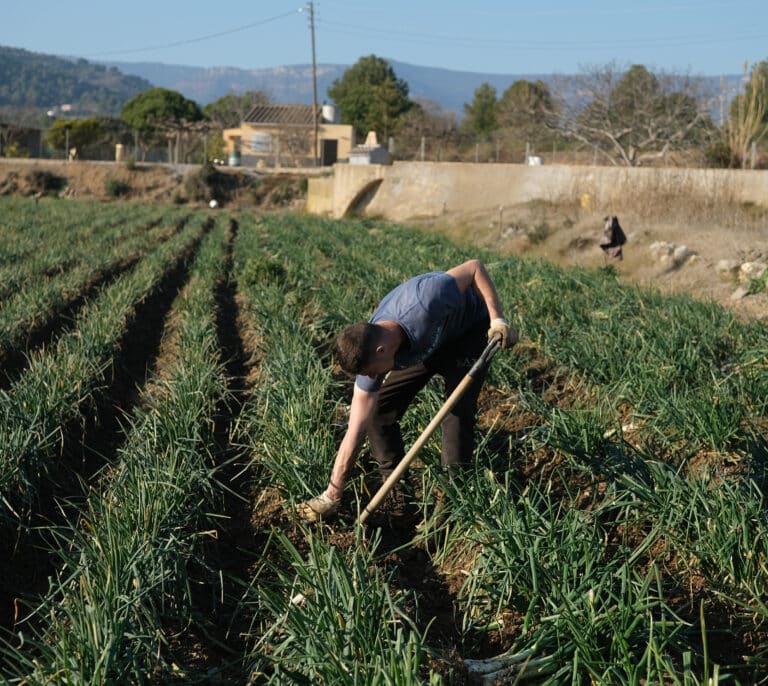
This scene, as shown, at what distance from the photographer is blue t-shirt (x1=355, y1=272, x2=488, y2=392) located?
392cm

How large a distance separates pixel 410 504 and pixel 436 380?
1282mm

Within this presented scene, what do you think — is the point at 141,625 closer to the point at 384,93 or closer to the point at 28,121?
the point at 384,93

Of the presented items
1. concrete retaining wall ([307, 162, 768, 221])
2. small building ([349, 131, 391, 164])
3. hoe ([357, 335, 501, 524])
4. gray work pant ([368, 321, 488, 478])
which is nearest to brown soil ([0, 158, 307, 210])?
small building ([349, 131, 391, 164])

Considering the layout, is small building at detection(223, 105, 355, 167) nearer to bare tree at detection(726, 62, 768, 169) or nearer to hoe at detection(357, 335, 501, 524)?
bare tree at detection(726, 62, 768, 169)

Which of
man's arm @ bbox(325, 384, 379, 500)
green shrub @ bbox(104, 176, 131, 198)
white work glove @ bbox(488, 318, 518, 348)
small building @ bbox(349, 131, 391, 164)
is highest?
small building @ bbox(349, 131, 391, 164)

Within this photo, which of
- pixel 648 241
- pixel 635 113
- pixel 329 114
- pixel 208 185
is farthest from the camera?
pixel 329 114

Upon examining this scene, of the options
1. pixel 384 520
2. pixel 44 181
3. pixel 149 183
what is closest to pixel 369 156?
pixel 149 183

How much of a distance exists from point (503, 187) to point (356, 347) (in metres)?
19.8

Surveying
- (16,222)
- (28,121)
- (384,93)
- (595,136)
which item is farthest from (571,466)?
(28,121)

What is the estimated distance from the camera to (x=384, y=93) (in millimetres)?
50812

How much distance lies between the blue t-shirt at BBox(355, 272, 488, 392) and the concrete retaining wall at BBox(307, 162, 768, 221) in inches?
550

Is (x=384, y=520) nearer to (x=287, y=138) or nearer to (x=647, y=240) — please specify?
(x=647, y=240)

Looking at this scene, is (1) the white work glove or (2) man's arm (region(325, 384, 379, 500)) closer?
(2) man's arm (region(325, 384, 379, 500))

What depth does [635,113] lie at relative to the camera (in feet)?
91.4
